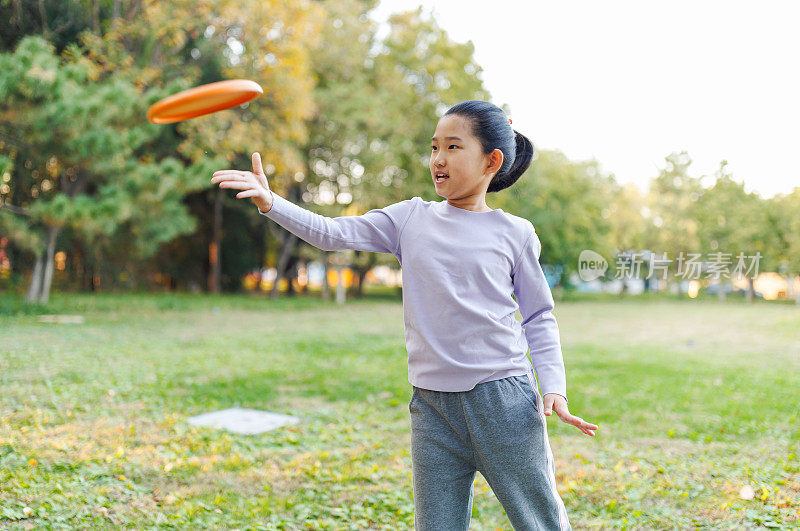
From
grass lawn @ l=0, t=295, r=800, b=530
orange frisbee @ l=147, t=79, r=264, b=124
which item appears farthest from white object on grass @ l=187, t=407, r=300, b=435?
orange frisbee @ l=147, t=79, r=264, b=124

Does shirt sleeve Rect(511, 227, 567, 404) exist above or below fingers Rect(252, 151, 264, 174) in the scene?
below

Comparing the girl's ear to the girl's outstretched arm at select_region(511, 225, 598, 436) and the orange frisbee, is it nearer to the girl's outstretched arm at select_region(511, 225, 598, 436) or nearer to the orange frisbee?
the girl's outstretched arm at select_region(511, 225, 598, 436)

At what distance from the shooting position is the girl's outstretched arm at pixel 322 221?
1.73 meters

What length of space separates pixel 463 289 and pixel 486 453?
423mm

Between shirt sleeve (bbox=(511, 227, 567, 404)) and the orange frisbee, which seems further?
the orange frisbee

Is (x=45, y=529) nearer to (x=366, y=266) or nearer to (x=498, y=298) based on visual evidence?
(x=498, y=298)

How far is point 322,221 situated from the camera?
1821 mm

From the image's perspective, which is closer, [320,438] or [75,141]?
[320,438]

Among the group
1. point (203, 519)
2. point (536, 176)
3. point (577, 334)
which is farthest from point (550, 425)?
point (536, 176)

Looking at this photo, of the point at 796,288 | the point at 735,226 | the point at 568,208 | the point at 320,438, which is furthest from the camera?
the point at 568,208

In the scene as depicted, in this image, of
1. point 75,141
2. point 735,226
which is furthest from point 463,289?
point 75,141

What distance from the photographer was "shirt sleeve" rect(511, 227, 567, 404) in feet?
6.10

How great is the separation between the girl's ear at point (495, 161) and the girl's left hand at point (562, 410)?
2.01 feet

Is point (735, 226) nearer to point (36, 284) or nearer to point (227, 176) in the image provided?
point (227, 176)
